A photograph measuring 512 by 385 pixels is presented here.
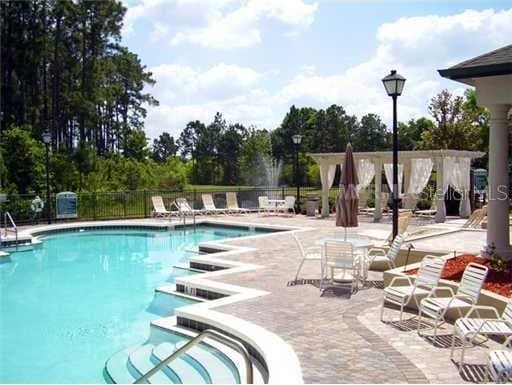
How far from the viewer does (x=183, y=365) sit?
543 centimetres

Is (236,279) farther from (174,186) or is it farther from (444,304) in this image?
(174,186)

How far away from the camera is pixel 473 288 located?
6.05 m

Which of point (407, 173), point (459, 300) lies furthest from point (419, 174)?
point (459, 300)

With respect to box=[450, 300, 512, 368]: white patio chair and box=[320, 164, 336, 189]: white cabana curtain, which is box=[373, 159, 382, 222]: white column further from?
box=[450, 300, 512, 368]: white patio chair

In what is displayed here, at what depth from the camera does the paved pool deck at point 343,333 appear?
4930 mm

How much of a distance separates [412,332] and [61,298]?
277 inches

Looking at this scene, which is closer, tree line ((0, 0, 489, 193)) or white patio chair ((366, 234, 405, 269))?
white patio chair ((366, 234, 405, 269))

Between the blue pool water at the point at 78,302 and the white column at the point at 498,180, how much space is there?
529 cm

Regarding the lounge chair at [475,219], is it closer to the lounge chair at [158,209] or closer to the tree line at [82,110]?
the lounge chair at [158,209]

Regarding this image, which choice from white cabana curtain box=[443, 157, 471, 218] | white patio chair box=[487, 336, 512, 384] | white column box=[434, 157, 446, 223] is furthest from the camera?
white cabana curtain box=[443, 157, 471, 218]

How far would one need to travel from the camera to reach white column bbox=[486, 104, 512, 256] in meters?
8.55

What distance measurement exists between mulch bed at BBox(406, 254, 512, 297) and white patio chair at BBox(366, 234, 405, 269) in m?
0.70

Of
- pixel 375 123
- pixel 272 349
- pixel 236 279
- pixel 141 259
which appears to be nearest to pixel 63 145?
pixel 141 259

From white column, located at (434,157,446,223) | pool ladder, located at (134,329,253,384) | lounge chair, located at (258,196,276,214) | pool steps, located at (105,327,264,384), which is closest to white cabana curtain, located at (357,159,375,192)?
lounge chair, located at (258,196,276,214)
